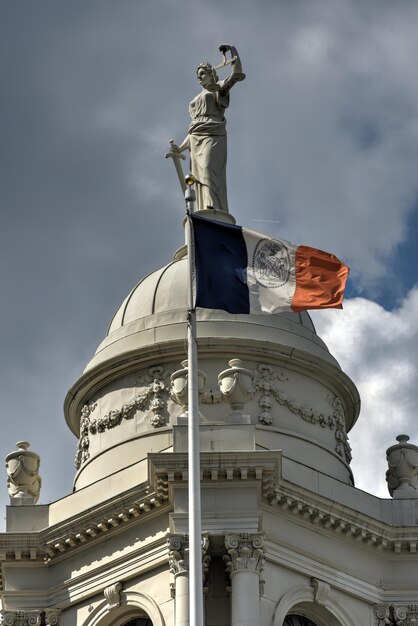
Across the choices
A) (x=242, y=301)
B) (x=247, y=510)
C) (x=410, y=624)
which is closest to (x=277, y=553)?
(x=247, y=510)

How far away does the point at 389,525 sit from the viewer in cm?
4534

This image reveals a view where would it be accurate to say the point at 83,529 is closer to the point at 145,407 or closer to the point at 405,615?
the point at 145,407

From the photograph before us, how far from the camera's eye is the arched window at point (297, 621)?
144ft

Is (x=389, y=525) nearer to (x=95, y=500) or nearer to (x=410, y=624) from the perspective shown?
(x=410, y=624)

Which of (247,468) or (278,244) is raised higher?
(278,244)

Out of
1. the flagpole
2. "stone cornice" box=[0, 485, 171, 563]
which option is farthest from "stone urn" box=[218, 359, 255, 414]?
the flagpole

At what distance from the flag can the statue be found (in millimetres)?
12277

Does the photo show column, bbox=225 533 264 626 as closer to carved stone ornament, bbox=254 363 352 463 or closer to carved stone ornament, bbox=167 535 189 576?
carved stone ornament, bbox=167 535 189 576

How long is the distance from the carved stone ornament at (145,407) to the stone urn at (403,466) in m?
6.23

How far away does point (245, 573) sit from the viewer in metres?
41.2

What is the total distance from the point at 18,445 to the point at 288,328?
7988 mm

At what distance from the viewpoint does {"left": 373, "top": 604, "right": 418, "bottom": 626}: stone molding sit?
44625 mm

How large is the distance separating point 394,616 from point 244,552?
17.8 feet

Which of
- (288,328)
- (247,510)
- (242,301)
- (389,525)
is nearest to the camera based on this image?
(242,301)
